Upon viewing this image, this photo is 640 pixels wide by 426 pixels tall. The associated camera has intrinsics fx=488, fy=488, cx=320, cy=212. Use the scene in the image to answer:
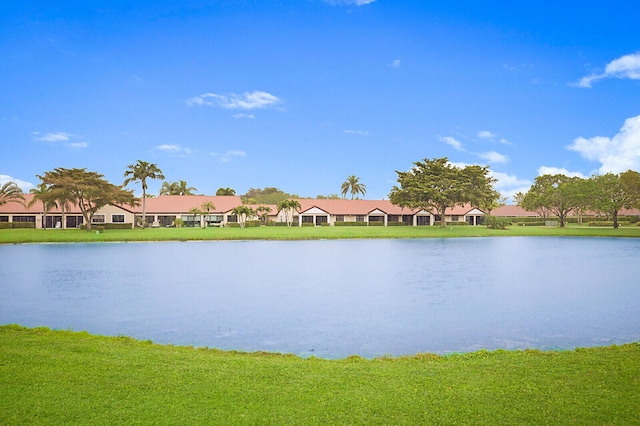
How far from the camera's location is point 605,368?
695 centimetres

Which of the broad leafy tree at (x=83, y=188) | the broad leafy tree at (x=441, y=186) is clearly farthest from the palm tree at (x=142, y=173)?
the broad leafy tree at (x=441, y=186)

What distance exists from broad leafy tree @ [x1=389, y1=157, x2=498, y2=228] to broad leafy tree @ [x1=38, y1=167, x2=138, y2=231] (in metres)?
37.1

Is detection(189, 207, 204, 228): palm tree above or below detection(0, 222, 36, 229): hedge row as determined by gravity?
above

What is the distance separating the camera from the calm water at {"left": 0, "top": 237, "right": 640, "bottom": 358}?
1134cm

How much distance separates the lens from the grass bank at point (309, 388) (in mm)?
5383

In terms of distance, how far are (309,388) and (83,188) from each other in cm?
5540

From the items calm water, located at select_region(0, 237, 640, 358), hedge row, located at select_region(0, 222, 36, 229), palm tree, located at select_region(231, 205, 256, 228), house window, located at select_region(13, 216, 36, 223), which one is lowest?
calm water, located at select_region(0, 237, 640, 358)

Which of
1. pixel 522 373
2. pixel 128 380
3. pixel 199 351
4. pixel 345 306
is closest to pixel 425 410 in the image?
pixel 522 373

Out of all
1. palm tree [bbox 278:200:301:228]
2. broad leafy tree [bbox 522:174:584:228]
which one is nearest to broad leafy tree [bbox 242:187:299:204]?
palm tree [bbox 278:200:301:228]

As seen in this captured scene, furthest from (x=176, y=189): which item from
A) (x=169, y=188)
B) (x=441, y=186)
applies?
(x=441, y=186)

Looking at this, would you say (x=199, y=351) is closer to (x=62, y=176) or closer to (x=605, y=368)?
(x=605, y=368)

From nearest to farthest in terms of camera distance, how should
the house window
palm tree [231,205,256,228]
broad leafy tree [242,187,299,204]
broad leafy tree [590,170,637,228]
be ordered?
broad leafy tree [590,170,637,228] → the house window → palm tree [231,205,256,228] → broad leafy tree [242,187,299,204]

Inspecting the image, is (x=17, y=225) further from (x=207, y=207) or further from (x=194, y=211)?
(x=207, y=207)

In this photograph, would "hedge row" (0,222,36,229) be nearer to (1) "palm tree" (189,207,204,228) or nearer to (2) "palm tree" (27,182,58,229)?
(2) "palm tree" (27,182,58,229)
